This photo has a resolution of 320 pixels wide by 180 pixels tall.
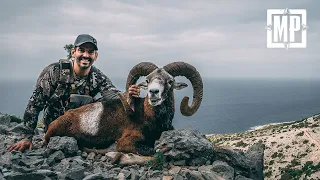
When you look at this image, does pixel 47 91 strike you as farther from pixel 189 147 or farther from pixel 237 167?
pixel 237 167

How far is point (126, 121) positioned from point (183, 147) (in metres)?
1.69

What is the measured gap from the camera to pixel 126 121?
9.38m

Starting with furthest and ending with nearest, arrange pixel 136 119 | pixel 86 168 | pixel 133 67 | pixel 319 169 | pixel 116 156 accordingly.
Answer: pixel 319 169
pixel 133 67
pixel 136 119
pixel 116 156
pixel 86 168

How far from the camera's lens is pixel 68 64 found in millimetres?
10055

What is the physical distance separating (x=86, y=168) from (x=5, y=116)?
24.4 feet

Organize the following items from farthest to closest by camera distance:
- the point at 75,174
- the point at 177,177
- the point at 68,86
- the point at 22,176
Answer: the point at 68,86
the point at 177,177
the point at 75,174
the point at 22,176

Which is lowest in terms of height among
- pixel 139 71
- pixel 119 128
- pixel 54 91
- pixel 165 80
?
pixel 119 128

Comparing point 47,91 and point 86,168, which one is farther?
point 47,91

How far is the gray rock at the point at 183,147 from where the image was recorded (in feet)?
28.3

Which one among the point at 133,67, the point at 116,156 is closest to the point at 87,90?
the point at 133,67

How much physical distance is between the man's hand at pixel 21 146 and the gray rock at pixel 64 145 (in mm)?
922

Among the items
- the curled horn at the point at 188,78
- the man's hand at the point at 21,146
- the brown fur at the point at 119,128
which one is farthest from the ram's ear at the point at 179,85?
the man's hand at the point at 21,146

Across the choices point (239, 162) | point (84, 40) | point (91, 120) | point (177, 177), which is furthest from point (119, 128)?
point (239, 162)

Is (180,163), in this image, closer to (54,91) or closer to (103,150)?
(103,150)
